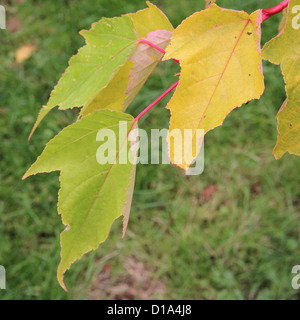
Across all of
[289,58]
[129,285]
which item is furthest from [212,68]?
[129,285]

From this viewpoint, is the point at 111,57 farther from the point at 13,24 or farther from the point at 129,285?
the point at 13,24

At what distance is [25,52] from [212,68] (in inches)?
80.9

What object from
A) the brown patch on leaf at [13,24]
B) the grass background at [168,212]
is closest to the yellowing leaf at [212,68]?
the grass background at [168,212]

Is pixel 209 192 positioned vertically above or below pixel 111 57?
below

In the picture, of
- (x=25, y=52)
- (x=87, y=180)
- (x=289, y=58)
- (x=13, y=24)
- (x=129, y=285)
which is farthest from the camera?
(x=13, y=24)

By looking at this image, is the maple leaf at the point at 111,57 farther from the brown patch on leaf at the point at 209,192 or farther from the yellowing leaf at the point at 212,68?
the brown patch on leaf at the point at 209,192

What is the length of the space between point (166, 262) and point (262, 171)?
26.7 inches

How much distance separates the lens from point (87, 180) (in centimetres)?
60

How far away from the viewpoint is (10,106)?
2150mm

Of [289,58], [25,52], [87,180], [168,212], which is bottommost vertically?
[168,212]

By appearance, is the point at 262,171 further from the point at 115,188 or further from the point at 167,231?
the point at 115,188

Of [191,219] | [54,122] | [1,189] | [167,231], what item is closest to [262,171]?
[191,219]

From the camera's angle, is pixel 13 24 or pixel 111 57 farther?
pixel 13 24

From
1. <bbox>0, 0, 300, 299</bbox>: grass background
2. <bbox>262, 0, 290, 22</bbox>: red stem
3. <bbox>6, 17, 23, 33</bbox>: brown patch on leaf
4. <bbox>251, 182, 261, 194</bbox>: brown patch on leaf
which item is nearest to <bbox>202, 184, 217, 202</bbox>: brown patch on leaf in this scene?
<bbox>0, 0, 300, 299</bbox>: grass background
